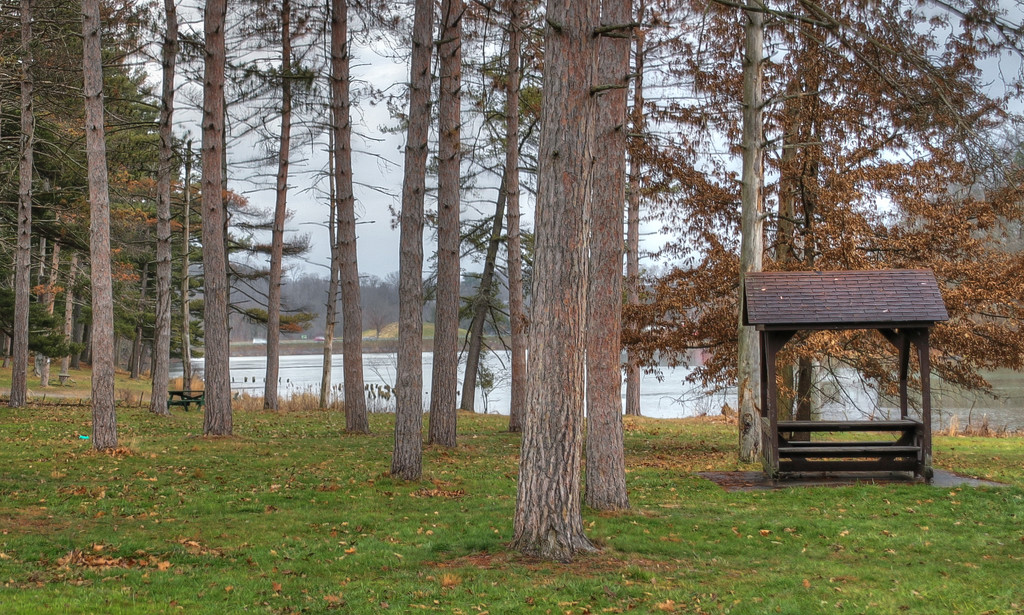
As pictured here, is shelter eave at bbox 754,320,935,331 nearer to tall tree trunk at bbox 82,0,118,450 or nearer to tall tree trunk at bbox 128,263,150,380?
tall tree trunk at bbox 82,0,118,450

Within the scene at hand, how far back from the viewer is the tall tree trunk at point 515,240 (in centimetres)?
1614

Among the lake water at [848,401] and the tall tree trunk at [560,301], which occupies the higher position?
the tall tree trunk at [560,301]

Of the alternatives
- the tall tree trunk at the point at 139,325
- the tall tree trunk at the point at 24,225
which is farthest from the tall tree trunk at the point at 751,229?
the tall tree trunk at the point at 139,325

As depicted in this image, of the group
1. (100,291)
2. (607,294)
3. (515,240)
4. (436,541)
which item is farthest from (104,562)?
(515,240)

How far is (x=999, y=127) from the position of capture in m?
→ 5.97

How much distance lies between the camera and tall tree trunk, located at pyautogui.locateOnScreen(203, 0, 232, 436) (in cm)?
1369

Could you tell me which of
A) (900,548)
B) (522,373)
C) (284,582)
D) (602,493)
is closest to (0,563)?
(284,582)

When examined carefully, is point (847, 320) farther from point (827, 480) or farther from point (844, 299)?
point (827, 480)

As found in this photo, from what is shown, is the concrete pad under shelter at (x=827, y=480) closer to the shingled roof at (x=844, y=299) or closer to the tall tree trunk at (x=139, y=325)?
the shingled roof at (x=844, y=299)

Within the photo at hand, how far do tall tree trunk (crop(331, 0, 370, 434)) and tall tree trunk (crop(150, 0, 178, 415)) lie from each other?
4005 millimetres

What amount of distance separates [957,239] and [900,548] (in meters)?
8.70

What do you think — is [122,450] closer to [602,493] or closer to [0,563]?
[0,563]

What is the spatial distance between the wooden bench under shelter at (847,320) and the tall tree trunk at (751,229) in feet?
2.64

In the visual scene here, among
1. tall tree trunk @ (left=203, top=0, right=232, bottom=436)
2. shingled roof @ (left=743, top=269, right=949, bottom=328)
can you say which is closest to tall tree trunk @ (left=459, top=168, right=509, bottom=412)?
tall tree trunk @ (left=203, top=0, right=232, bottom=436)
